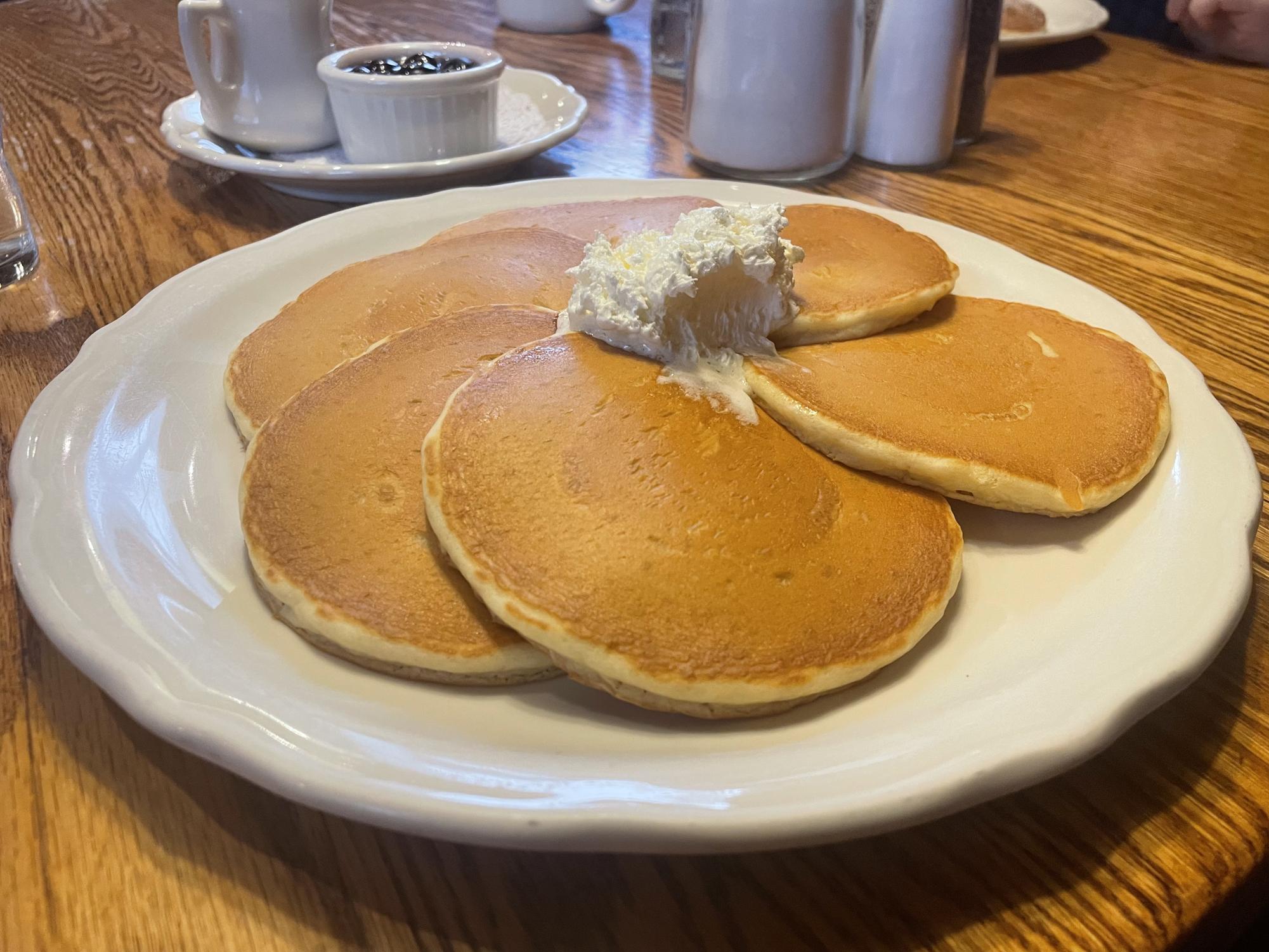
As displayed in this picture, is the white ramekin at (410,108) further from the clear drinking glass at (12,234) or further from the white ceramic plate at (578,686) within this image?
the white ceramic plate at (578,686)

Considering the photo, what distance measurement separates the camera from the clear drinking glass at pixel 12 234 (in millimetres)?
1402

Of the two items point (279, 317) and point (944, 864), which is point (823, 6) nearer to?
point (279, 317)

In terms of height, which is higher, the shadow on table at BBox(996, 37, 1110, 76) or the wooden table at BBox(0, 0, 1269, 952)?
the shadow on table at BBox(996, 37, 1110, 76)

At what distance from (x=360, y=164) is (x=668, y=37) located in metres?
1.23

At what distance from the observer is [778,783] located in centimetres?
60

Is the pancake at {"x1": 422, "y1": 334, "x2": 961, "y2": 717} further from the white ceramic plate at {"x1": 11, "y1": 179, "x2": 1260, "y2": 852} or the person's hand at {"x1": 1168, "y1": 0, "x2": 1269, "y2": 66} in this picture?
the person's hand at {"x1": 1168, "y1": 0, "x2": 1269, "y2": 66}

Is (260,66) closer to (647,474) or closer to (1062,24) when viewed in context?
(647,474)

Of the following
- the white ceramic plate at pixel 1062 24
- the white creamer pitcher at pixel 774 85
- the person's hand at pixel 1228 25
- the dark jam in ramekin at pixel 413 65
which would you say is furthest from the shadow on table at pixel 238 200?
the person's hand at pixel 1228 25

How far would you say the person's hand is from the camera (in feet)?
8.41

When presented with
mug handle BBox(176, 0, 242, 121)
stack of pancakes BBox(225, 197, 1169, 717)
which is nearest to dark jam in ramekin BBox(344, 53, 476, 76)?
mug handle BBox(176, 0, 242, 121)

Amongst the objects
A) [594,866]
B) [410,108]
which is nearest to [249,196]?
[410,108]

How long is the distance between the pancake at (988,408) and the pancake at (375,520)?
348 mm

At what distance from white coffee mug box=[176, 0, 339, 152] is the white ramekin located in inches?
2.5

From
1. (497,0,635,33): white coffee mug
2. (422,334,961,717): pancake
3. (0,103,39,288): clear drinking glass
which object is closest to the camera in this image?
(422,334,961,717): pancake
